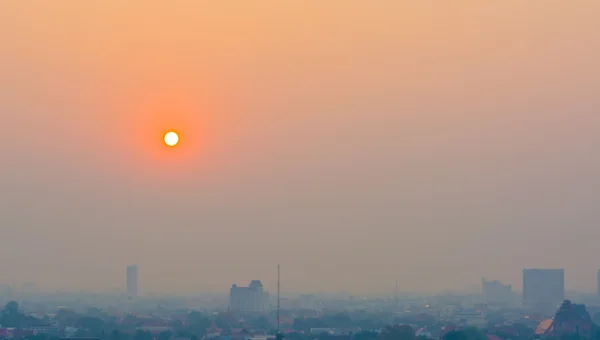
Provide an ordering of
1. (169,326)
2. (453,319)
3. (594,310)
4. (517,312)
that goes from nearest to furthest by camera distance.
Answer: (169,326) → (453,319) → (594,310) → (517,312)

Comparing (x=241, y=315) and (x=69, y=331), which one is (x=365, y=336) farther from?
(x=241, y=315)

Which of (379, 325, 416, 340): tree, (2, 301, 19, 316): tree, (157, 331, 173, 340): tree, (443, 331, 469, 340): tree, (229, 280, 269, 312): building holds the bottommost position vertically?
(229, 280, 269, 312): building

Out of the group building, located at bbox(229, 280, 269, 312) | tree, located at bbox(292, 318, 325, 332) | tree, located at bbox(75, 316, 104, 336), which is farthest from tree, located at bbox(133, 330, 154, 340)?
building, located at bbox(229, 280, 269, 312)

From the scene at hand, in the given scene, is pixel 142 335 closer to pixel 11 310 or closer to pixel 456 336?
pixel 456 336

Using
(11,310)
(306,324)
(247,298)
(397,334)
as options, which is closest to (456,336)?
(397,334)

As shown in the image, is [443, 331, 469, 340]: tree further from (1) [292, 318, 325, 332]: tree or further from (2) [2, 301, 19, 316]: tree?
(2) [2, 301, 19, 316]: tree

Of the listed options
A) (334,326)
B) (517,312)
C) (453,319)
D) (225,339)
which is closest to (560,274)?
(517,312)

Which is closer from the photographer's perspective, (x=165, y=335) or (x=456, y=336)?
(x=456, y=336)

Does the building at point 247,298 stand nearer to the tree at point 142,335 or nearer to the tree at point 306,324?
the tree at point 306,324

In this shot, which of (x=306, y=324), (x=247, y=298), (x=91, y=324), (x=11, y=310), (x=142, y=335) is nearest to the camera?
(x=142, y=335)

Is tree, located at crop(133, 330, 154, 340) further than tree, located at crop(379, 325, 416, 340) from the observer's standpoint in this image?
Yes

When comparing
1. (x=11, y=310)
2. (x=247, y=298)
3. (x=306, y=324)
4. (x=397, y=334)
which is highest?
(x=397, y=334)
